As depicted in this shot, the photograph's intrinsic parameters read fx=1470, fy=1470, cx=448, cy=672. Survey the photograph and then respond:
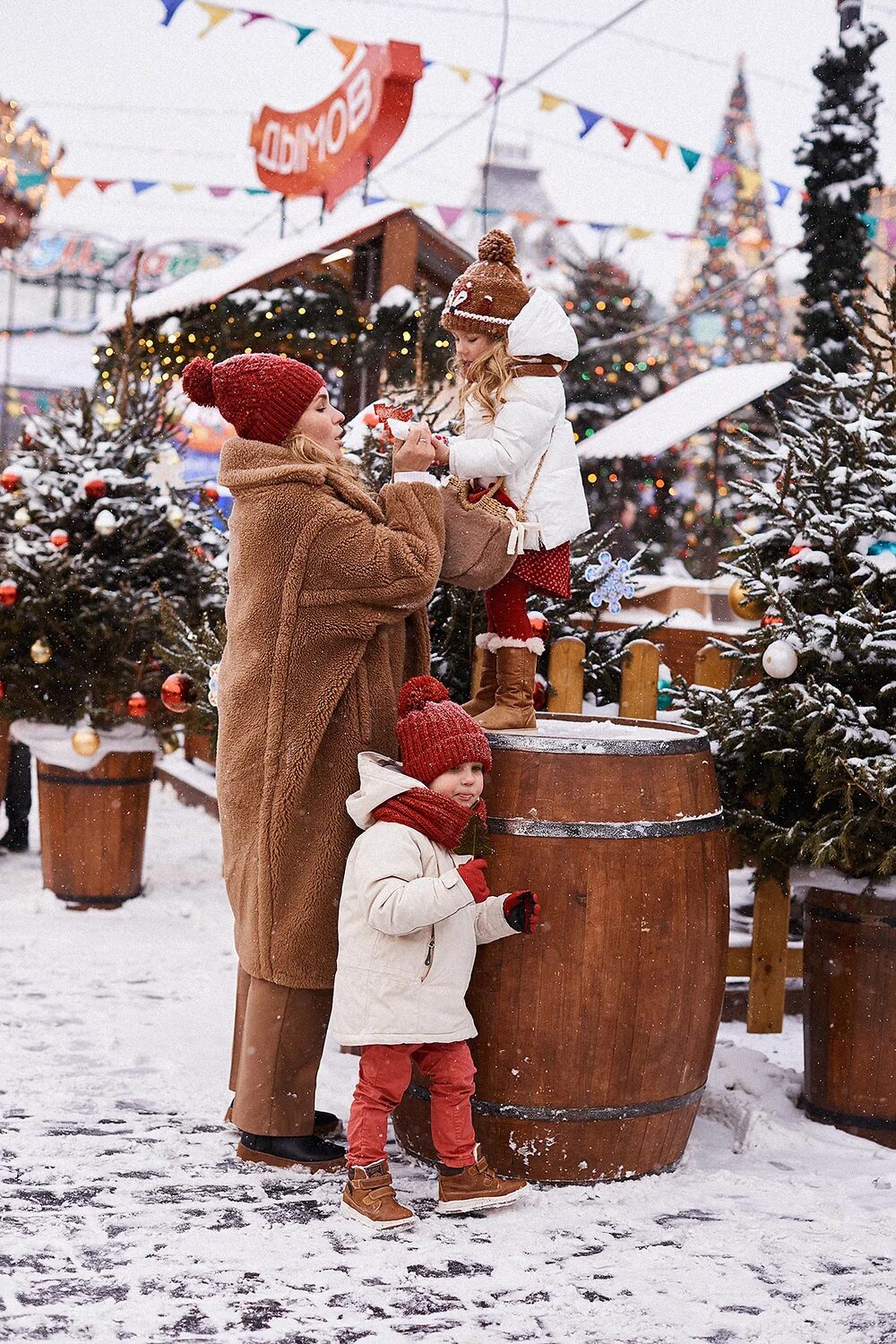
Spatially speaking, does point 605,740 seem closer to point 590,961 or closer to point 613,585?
point 590,961

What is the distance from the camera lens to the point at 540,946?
3.24 meters

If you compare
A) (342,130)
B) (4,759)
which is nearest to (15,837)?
(4,759)

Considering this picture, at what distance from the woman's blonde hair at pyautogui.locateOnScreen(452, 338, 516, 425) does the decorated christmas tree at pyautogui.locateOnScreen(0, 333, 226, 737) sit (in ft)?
8.46

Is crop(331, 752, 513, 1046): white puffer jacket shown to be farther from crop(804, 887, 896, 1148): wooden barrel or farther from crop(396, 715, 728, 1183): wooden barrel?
crop(804, 887, 896, 1148): wooden barrel

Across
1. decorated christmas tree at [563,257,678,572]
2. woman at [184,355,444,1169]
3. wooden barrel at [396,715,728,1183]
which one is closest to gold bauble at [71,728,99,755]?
woman at [184,355,444,1169]

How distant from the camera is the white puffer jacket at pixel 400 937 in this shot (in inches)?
120

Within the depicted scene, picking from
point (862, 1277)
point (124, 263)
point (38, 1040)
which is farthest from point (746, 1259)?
point (124, 263)

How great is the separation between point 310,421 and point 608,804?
1.13m

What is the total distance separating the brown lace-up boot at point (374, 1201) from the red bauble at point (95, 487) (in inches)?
147

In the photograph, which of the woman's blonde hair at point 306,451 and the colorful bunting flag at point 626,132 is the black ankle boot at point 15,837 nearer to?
the woman's blonde hair at point 306,451

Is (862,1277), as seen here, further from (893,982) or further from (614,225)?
(614,225)

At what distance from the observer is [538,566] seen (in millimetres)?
3660

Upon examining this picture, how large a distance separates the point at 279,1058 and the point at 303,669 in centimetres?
90

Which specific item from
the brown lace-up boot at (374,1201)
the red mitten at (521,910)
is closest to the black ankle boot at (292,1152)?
the brown lace-up boot at (374,1201)
